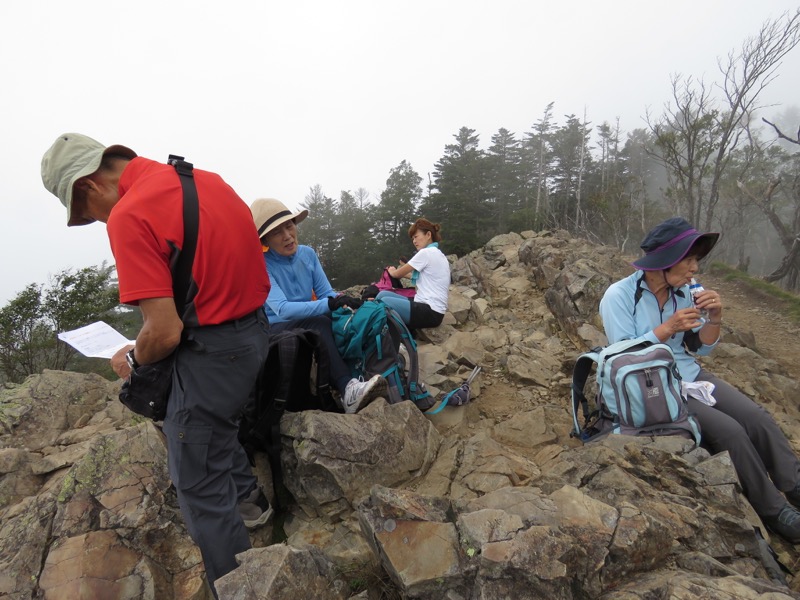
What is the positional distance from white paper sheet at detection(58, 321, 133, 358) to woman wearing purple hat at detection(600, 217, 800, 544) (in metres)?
3.52

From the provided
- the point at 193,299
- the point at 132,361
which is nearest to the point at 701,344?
the point at 193,299

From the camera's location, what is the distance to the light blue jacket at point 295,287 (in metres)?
3.54

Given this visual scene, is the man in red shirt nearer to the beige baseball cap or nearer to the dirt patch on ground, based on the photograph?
the beige baseball cap

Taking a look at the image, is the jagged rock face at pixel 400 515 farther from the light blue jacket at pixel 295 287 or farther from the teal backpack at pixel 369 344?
the light blue jacket at pixel 295 287

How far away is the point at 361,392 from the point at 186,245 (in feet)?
6.10

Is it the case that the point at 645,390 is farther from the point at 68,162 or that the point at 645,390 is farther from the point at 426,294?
the point at 68,162

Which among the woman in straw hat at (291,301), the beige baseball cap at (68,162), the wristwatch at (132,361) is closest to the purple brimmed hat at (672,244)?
the woman in straw hat at (291,301)

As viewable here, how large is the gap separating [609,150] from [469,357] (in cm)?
4920

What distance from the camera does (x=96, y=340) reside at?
2.57 m

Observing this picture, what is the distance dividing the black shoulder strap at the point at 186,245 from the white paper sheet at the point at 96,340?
0.84 m

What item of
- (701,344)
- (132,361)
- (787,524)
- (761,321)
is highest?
(132,361)

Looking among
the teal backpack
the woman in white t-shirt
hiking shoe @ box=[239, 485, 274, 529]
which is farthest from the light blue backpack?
the woman in white t-shirt

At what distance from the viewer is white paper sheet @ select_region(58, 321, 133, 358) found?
93.4 inches

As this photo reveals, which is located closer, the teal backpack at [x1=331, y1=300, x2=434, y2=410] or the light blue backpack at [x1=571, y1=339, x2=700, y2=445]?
the light blue backpack at [x1=571, y1=339, x2=700, y2=445]
